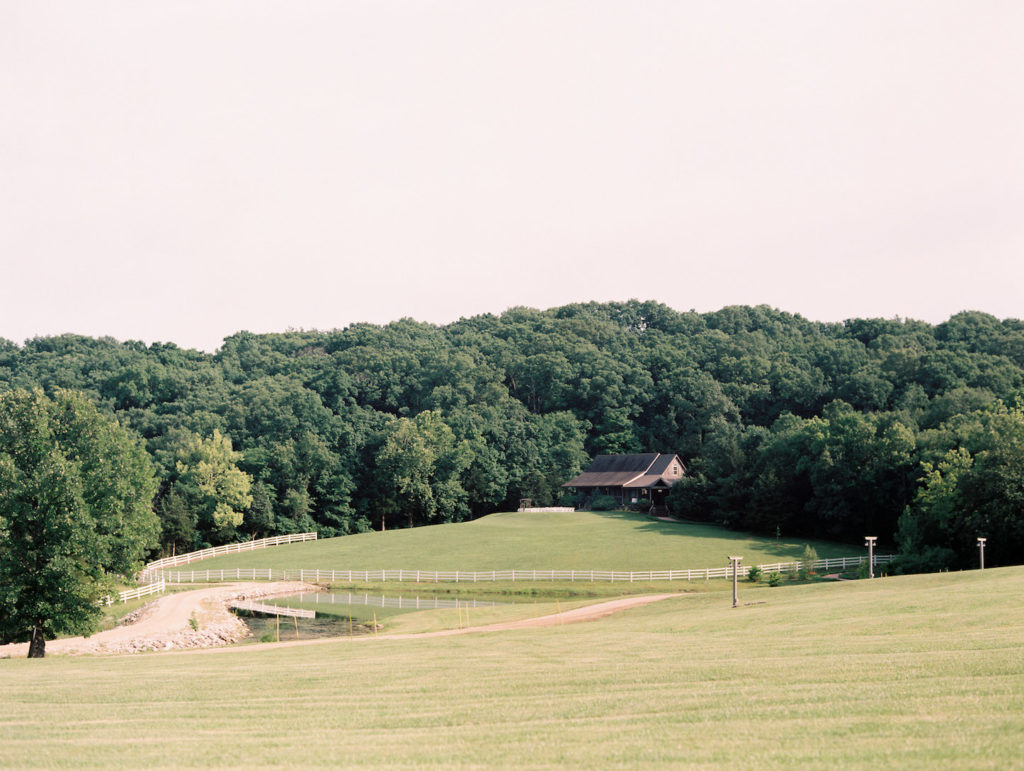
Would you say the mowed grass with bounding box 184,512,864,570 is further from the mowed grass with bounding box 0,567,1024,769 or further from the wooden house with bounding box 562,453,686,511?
the mowed grass with bounding box 0,567,1024,769

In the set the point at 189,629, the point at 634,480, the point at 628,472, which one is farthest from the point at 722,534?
the point at 189,629

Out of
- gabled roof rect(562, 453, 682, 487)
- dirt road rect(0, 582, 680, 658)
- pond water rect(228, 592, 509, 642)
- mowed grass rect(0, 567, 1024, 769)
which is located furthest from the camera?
gabled roof rect(562, 453, 682, 487)

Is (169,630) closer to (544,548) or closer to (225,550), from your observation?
(544,548)

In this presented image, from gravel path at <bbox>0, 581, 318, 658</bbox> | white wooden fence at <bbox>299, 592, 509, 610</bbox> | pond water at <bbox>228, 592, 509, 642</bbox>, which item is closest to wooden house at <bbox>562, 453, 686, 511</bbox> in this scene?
white wooden fence at <bbox>299, 592, 509, 610</bbox>

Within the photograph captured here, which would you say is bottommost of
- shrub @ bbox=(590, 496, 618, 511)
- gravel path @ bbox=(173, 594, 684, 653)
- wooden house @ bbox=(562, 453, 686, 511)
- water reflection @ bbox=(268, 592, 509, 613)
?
water reflection @ bbox=(268, 592, 509, 613)

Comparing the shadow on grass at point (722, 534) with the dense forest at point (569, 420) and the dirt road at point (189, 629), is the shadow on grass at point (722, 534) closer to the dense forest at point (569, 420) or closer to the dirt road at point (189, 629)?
the dense forest at point (569, 420)

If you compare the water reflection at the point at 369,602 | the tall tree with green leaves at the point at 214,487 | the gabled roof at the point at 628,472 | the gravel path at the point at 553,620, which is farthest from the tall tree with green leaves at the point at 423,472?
the gravel path at the point at 553,620

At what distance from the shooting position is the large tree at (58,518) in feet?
97.9

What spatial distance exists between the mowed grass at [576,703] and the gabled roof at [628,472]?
66098mm

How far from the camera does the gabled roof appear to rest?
88.7m

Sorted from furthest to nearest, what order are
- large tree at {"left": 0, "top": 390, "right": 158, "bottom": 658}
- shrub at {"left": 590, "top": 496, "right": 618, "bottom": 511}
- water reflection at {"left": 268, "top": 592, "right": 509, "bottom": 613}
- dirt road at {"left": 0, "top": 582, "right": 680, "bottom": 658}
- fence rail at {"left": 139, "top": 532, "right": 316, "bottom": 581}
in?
shrub at {"left": 590, "top": 496, "right": 618, "bottom": 511} → fence rail at {"left": 139, "top": 532, "right": 316, "bottom": 581} → water reflection at {"left": 268, "top": 592, "right": 509, "bottom": 613} → dirt road at {"left": 0, "top": 582, "right": 680, "bottom": 658} → large tree at {"left": 0, "top": 390, "right": 158, "bottom": 658}

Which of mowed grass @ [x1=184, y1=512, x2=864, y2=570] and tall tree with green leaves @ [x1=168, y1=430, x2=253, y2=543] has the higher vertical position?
tall tree with green leaves @ [x1=168, y1=430, x2=253, y2=543]

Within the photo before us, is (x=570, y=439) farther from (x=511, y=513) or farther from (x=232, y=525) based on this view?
(x=232, y=525)

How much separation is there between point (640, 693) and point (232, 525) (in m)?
68.3
